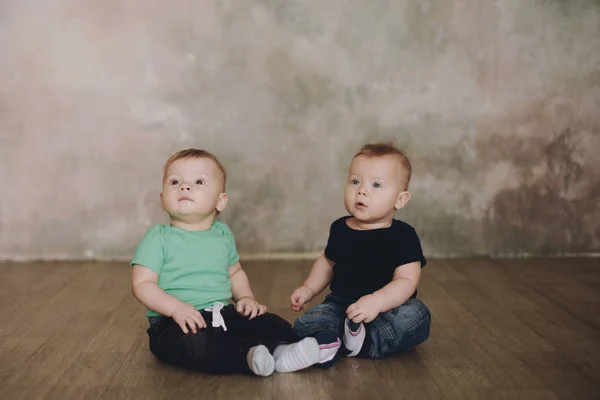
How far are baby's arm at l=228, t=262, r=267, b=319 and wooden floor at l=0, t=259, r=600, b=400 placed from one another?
197mm

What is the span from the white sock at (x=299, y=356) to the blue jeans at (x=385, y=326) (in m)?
0.12

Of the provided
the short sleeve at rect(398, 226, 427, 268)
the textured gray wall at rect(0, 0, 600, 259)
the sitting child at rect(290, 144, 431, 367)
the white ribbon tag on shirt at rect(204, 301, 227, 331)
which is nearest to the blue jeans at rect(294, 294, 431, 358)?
the sitting child at rect(290, 144, 431, 367)

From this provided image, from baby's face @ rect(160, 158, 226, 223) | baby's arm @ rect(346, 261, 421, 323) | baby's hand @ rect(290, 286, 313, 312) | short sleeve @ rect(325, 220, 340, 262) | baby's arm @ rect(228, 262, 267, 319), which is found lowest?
baby's hand @ rect(290, 286, 313, 312)

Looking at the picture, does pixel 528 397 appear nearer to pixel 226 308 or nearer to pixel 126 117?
pixel 226 308

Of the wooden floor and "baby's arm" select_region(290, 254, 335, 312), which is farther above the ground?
"baby's arm" select_region(290, 254, 335, 312)

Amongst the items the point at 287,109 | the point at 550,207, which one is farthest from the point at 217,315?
the point at 550,207

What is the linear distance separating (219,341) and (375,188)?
54cm

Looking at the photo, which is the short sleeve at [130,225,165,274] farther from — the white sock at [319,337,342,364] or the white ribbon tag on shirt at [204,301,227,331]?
the white sock at [319,337,342,364]

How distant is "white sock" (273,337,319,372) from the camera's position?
1731mm

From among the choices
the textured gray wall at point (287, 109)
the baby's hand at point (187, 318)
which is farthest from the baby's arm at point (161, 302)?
the textured gray wall at point (287, 109)

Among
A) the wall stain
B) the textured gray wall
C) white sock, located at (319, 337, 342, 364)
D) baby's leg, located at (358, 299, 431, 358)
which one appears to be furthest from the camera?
the wall stain

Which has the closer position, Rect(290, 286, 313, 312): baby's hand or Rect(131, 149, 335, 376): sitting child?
Rect(131, 149, 335, 376): sitting child

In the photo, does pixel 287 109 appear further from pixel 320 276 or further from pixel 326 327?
pixel 326 327

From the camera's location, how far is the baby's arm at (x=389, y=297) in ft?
5.89
